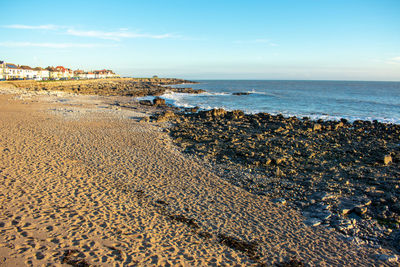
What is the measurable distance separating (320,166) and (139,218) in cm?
934

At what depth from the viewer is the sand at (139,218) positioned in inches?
223

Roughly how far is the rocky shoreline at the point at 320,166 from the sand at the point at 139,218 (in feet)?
2.77

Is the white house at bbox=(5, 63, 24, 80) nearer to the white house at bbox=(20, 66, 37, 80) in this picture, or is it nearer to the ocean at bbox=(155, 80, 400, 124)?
the white house at bbox=(20, 66, 37, 80)

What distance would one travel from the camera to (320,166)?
1219 centimetres

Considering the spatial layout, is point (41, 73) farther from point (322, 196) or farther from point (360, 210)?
point (360, 210)

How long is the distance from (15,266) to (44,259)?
1.65 ft

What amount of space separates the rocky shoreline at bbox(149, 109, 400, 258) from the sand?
0.84 metres

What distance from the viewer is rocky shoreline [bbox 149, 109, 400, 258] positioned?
7902mm

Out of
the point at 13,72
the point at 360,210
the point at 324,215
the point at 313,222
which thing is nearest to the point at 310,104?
the point at 360,210

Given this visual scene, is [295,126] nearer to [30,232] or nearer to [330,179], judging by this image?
[330,179]

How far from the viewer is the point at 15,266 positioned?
16.4ft

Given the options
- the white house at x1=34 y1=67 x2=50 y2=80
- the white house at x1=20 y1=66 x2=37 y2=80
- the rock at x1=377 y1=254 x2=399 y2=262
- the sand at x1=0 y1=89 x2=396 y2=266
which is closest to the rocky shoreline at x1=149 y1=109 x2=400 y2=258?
the rock at x1=377 y1=254 x2=399 y2=262

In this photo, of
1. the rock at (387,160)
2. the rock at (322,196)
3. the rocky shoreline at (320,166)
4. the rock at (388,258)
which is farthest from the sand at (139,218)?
the rock at (387,160)

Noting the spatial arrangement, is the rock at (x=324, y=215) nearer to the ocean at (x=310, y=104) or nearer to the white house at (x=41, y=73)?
the ocean at (x=310, y=104)
